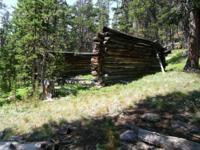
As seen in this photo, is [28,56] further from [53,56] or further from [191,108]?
[191,108]

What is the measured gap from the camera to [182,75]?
14703mm

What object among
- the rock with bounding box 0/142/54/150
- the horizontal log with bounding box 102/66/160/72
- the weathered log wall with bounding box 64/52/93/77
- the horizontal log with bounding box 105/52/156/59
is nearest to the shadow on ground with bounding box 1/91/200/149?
the rock with bounding box 0/142/54/150

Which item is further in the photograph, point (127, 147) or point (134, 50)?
point (134, 50)

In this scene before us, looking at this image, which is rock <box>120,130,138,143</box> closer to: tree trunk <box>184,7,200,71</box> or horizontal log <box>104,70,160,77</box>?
horizontal log <box>104,70,160,77</box>

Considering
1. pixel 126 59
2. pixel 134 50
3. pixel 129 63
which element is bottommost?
pixel 129 63

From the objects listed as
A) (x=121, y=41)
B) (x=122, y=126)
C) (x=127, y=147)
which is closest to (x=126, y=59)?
(x=121, y=41)

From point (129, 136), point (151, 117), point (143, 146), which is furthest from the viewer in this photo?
point (151, 117)

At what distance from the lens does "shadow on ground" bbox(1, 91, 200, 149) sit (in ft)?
25.7

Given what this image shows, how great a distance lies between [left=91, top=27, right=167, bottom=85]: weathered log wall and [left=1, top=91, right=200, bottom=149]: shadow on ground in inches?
252

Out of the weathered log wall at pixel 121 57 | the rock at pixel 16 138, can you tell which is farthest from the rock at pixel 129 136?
the weathered log wall at pixel 121 57

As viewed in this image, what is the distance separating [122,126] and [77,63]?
21.1 meters

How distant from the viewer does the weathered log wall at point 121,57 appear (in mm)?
16469

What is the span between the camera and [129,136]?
24.9 feet

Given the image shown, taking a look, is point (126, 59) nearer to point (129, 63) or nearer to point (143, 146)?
point (129, 63)
